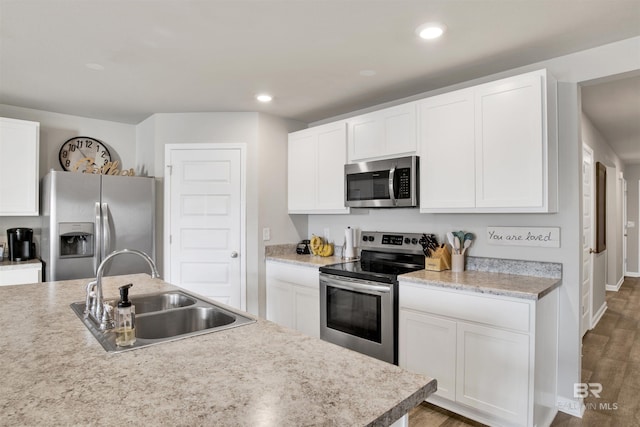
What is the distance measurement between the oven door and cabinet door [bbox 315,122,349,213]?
2.48 feet

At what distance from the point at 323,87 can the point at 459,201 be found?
4.64ft

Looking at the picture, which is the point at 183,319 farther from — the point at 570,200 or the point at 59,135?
the point at 59,135

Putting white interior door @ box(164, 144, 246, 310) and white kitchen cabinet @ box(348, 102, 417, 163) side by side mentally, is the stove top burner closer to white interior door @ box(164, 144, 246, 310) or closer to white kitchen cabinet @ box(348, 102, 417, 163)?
white kitchen cabinet @ box(348, 102, 417, 163)

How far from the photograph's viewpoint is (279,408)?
0.83m

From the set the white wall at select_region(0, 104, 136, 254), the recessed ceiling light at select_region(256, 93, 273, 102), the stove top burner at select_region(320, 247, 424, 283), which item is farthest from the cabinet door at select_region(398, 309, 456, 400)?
the white wall at select_region(0, 104, 136, 254)

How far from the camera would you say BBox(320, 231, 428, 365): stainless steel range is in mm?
2551

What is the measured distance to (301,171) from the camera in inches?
148

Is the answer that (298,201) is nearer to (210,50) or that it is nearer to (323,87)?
(323,87)

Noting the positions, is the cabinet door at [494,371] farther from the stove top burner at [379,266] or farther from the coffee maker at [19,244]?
the coffee maker at [19,244]

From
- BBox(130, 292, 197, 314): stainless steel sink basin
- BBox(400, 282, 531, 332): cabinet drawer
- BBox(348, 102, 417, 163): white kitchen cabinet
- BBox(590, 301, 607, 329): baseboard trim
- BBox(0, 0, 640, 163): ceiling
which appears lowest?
BBox(590, 301, 607, 329): baseboard trim

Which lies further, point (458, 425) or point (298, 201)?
point (298, 201)

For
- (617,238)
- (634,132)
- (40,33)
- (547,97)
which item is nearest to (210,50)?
(40,33)

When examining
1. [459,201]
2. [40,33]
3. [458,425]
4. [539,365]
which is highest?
[40,33]

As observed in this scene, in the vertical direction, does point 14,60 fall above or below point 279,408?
above
